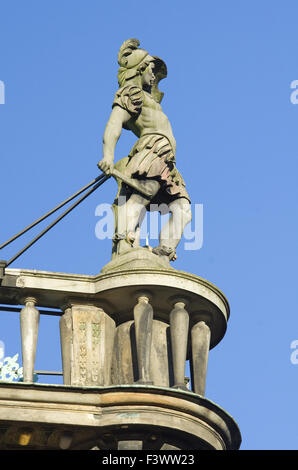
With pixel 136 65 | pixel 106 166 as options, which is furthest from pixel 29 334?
pixel 136 65

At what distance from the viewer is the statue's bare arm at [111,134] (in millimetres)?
38469

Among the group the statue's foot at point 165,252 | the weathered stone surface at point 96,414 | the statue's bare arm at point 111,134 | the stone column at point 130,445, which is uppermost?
the statue's bare arm at point 111,134

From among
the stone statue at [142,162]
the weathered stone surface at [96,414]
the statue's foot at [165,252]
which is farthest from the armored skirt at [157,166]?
the weathered stone surface at [96,414]

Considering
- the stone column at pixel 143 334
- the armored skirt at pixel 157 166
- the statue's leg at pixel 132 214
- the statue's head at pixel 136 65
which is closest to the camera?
the stone column at pixel 143 334

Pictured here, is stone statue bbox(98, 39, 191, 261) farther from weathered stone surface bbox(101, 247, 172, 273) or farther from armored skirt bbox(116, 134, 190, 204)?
weathered stone surface bbox(101, 247, 172, 273)

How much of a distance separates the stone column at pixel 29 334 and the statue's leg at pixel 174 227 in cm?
334

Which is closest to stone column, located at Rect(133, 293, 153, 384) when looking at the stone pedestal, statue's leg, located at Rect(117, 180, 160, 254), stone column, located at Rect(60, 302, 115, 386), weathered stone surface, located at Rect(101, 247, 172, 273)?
the stone pedestal

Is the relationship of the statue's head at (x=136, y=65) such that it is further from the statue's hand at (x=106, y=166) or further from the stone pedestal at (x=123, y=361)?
the stone pedestal at (x=123, y=361)

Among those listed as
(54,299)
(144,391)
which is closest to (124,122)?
(54,299)

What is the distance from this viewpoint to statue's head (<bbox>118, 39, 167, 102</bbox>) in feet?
132

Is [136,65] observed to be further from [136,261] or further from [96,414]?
[96,414]

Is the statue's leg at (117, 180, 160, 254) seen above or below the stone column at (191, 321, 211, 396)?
above

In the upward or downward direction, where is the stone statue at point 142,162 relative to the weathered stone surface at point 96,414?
upward
